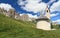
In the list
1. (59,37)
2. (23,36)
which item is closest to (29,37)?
(23,36)

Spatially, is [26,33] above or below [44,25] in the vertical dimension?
below

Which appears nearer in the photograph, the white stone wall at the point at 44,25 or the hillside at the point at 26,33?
the hillside at the point at 26,33

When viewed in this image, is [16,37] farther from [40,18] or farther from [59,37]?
[40,18]

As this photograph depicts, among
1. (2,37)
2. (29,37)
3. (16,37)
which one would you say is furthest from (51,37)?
(2,37)

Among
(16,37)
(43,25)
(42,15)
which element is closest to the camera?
(16,37)

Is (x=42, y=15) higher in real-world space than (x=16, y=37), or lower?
higher

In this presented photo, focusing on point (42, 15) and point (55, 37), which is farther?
point (42, 15)

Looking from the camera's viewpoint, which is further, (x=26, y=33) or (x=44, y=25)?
→ (x=44, y=25)

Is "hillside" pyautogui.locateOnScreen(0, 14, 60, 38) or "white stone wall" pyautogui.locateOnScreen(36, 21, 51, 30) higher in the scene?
"white stone wall" pyautogui.locateOnScreen(36, 21, 51, 30)

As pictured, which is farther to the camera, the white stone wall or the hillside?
the white stone wall

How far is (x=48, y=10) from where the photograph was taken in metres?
76.2

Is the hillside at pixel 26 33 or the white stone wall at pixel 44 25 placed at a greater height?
the white stone wall at pixel 44 25

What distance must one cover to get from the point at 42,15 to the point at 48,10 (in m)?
4.55

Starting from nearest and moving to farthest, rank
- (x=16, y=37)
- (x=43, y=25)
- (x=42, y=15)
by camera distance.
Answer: (x=16, y=37)
(x=43, y=25)
(x=42, y=15)
